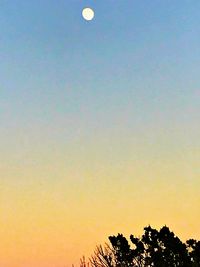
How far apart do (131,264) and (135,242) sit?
1.79 metres

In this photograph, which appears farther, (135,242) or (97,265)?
(135,242)

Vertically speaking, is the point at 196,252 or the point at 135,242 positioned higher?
the point at 135,242

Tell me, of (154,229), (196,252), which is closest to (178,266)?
(196,252)

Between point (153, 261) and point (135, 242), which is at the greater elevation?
point (135, 242)

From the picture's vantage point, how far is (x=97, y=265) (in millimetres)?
31391

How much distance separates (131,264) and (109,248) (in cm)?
183

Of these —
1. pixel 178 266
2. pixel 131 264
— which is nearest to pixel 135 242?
pixel 131 264

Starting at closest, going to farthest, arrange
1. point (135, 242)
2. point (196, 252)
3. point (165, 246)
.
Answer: point (196, 252)
point (165, 246)
point (135, 242)

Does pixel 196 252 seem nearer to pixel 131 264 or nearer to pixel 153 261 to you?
pixel 153 261

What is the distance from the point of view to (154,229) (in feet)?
106

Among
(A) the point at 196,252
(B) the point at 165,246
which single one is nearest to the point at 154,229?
(B) the point at 165,246

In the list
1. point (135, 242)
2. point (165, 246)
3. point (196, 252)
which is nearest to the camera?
point (196, 252)

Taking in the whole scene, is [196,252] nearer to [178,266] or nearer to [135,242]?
[178,266]

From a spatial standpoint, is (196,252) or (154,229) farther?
(154,229)
